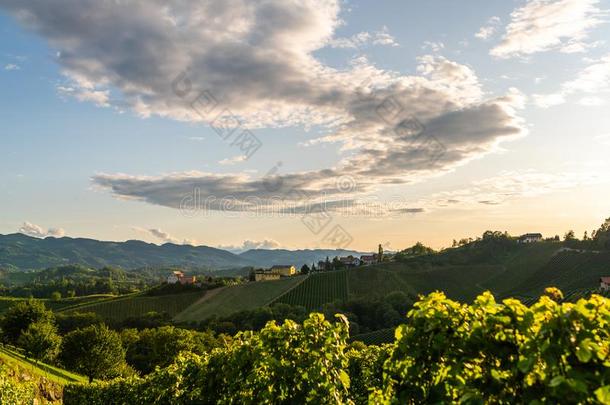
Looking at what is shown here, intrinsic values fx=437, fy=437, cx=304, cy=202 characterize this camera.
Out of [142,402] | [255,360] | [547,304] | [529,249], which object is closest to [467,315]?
[547,304]

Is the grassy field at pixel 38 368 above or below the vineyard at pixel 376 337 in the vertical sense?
above

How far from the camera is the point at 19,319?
61281 millimetres

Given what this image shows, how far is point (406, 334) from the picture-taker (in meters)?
6.18

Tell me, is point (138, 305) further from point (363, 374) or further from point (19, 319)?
point (363, 374)

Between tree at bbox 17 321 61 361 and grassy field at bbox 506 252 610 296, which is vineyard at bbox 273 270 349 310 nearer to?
grassy field at bbox 506 252 610 296

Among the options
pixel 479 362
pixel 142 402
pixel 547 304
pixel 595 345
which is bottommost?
pixel 142 402

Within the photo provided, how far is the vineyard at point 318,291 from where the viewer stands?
11650cm

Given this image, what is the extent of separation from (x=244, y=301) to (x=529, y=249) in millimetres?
108937

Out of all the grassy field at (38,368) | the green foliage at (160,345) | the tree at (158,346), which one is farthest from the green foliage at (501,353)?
the green foliage at (160,345)

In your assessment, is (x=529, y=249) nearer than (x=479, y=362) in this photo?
No

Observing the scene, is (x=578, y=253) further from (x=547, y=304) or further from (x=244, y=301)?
(x=547, y=304)

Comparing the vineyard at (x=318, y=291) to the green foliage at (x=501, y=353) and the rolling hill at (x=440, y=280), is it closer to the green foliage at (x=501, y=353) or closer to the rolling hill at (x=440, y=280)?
the rolling hill at (x=440, y=280)

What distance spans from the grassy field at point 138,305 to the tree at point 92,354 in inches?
2437

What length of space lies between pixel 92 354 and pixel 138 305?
7747 cm
